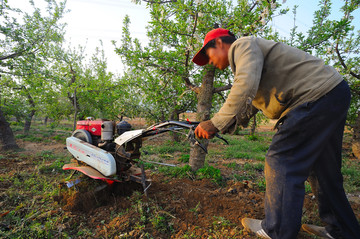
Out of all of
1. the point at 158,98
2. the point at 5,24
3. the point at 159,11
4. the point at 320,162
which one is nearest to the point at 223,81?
the point at 158,98

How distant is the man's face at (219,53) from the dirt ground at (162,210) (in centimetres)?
181

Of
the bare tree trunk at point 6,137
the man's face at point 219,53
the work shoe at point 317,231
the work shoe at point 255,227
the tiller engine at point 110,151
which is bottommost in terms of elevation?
the bare tree trunk at point 6,137

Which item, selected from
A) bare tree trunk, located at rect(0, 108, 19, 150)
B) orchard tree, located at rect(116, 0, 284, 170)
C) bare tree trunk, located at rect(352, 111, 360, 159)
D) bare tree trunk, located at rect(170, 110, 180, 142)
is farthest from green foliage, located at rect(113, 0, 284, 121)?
bare tree trunk, located at rect(352, 111, 360, 159)

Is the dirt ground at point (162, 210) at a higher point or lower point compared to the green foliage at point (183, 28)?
lower

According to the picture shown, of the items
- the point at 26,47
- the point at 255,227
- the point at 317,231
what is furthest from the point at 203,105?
the point at 26,47

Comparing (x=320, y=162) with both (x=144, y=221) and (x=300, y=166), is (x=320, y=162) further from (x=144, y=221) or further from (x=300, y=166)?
(x=144, y=221)

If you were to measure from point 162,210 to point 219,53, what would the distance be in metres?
2.10

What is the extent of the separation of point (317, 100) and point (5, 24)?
10.1 m

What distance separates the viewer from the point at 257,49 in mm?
1802

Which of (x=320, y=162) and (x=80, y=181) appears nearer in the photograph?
(x=320, y=162)

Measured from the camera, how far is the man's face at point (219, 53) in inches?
82.4

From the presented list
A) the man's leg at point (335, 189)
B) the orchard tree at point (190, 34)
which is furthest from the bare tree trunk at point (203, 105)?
the man's leg at point (335, 189)

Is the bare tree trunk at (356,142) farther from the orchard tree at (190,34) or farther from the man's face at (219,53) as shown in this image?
the man's face at (219,53)

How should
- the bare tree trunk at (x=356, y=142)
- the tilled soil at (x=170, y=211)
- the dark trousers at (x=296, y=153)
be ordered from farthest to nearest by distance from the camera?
1. the bare tree trunk at (x=356, y=142)
2. the tilled soil at (x=170, y=211)
3. the dark trousers at (x=296, y=153)
